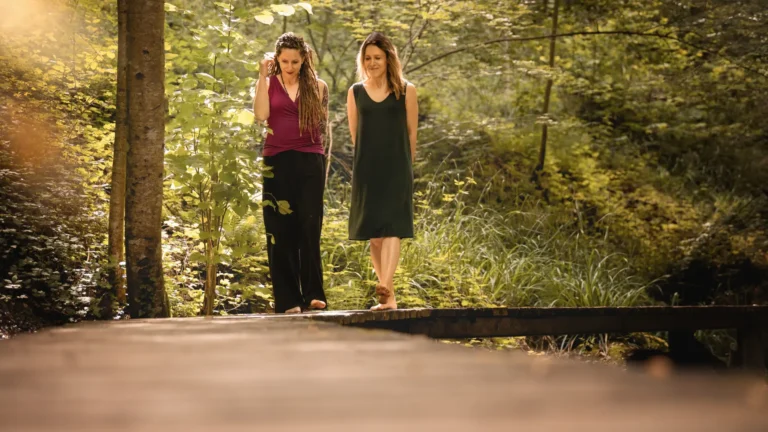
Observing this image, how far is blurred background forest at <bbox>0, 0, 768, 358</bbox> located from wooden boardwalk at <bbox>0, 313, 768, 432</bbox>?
249cm

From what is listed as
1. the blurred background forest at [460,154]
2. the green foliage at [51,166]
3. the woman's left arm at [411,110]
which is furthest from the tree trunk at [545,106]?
the woman's left arm at [411,110]

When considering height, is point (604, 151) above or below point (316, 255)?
above

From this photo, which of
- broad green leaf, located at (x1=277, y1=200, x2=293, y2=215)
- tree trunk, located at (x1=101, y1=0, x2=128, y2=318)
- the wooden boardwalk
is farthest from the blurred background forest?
the wooden boardwalk

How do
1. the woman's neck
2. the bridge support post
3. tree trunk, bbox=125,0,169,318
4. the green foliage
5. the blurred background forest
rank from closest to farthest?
tree trunk, bbox=125,0,169,318 → the woman's neck → the green foliage → the blurred background forest → the bridge support post

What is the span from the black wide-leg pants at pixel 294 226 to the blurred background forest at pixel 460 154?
0.18 metres

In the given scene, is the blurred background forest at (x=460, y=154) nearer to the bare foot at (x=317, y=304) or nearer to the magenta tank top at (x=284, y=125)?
the magenta tank top at (x=284, y=125)

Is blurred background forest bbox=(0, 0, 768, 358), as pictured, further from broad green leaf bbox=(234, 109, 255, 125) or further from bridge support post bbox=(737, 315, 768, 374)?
bridge support post bbox=(737, 315, 768, 374)

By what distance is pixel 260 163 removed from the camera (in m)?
5.25

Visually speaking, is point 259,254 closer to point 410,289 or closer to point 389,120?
point 410,289

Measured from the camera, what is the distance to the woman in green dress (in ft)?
16.5

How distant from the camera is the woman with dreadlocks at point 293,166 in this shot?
5.06 meters

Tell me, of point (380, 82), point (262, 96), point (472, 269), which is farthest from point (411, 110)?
point (472, 269)

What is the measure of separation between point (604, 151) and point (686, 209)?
1.61 m

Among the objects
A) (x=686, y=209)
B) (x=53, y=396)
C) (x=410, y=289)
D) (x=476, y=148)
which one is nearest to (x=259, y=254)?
(x=410, y=289)
